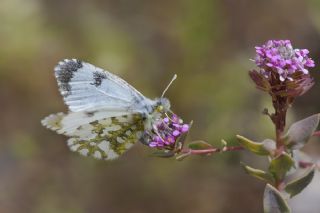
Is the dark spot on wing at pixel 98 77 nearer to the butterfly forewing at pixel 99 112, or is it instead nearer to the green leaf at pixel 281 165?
the butterfly forewing at pixel 99 112

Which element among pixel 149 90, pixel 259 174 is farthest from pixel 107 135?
pixel 149 90

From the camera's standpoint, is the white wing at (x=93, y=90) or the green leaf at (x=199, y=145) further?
the white wing at (x=93, y=90)

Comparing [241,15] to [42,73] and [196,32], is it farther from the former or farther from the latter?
[42,73]

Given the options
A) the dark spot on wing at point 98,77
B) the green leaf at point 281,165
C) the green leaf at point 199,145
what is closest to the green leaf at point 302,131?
the green leaf at point 281,165

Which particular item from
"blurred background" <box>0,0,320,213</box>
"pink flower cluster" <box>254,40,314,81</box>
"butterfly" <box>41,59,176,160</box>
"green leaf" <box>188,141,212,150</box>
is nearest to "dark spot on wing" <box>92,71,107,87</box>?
"butterfly" <box>41,59,176,160</box>

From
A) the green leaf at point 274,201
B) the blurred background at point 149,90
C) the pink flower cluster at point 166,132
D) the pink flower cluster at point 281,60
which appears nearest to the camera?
the green leaf at point 274,201

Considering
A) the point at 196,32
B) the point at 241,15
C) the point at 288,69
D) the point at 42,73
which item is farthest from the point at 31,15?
the point at 288,69
